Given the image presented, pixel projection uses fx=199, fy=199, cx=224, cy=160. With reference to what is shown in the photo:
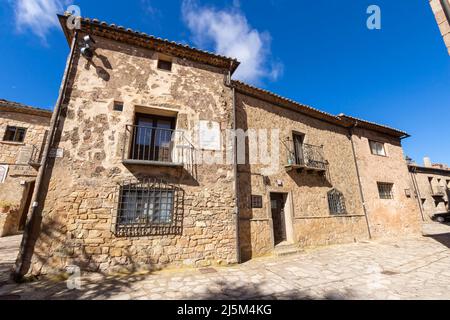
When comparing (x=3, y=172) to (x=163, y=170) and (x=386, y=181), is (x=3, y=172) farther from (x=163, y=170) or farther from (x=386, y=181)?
(x=386, y=181)

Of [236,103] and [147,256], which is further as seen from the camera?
[236,103]

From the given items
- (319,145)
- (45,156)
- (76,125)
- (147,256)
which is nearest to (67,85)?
(76,125)

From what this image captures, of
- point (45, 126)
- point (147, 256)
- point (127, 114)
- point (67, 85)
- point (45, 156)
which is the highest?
point (45, 126)

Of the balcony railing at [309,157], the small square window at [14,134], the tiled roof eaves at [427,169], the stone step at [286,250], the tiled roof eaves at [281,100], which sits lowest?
the stone step at [286,250]

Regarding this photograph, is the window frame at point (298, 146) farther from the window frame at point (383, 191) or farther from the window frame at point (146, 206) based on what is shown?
the window frame at point (146, 206)

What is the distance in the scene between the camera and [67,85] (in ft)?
18.6

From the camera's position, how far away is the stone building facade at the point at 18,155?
10.7 metres

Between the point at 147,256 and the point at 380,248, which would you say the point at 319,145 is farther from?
the point at 147,256

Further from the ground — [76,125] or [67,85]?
[67,85]

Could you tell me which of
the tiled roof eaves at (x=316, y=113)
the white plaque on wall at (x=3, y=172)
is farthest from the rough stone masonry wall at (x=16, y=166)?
the tiled roof eaves at (x=316, y=113)

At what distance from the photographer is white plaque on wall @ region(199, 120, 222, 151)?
6754 millimetres

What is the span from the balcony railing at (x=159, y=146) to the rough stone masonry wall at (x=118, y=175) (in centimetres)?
36

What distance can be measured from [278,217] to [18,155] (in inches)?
578
